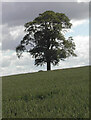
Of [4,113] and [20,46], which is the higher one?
[20,46]

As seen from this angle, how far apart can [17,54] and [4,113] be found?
39507 millimetres

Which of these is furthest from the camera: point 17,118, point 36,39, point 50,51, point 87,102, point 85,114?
point 36,39

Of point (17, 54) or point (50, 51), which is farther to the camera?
point (17, 54)

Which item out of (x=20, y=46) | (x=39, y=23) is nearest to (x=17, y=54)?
(x=20, y=46)

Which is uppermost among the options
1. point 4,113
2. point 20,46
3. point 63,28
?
point 63,28

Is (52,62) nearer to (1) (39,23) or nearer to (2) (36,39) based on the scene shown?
(2) (36,39)

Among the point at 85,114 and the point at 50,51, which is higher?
the point at 50,51

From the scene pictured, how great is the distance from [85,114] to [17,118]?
1942mm

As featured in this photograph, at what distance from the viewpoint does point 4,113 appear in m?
7.19

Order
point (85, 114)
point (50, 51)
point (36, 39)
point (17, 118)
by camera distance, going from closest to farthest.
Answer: point (85, 114) → point (17, 118) → point (50, 51) → point (36, 39)

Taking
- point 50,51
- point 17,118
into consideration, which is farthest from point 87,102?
point 50,51

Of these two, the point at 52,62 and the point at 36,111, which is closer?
the point at 36,111

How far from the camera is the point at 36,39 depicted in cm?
4512

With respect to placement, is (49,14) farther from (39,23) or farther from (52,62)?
(52,62)
